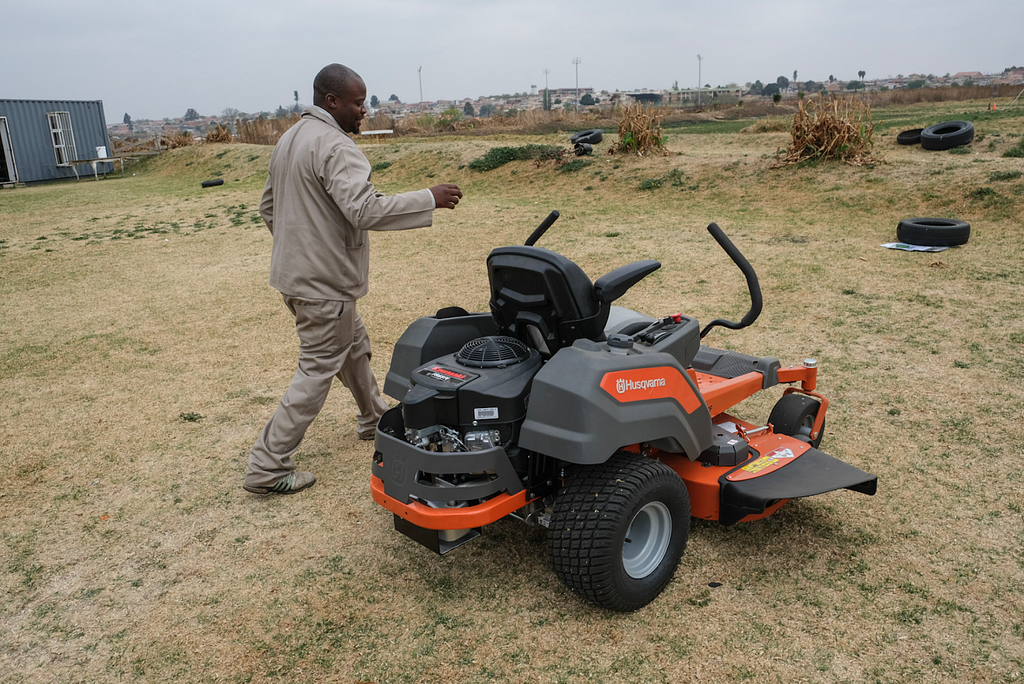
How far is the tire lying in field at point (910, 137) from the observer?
1216 cm

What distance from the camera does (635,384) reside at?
2559 mm

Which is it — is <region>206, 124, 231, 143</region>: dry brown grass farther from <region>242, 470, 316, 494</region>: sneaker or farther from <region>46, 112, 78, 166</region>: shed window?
<region>242, 470, 316, 494</region>: sneaker

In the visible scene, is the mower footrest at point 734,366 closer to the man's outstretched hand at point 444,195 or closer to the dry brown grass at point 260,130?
the man's outstretched hand at point 444,195

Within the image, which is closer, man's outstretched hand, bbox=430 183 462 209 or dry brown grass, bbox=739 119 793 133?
man's outstretched hand, bbox=430 183 462 209

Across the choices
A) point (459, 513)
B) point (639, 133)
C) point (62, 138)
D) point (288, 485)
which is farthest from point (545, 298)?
point (62, 138)

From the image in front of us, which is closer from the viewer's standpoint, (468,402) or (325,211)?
(468,402)

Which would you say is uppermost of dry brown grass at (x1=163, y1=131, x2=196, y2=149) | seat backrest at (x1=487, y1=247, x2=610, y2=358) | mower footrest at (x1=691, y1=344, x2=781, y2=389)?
dry brown grass at (x1=163, y1=131, x2=196, y2=149)

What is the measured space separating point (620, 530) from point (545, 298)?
89 centimetres

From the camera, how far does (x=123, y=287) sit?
8.09 metres

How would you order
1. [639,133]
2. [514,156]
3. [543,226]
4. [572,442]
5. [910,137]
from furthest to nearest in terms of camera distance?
[514,156]
[639,133]
[910,137]
[543,226]
[572,442]

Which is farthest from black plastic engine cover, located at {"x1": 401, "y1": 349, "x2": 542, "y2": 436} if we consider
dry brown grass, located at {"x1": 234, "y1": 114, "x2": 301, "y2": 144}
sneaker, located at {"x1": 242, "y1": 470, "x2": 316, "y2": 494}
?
dry brown grass, located at {"x1": 234, "y1": 114, "x2": 301, "y2": 144}

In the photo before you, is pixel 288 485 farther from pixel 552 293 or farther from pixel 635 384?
pixel 635 384

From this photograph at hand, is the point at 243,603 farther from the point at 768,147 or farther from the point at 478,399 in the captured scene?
the point at 768,147

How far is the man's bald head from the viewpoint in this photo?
132 inches
